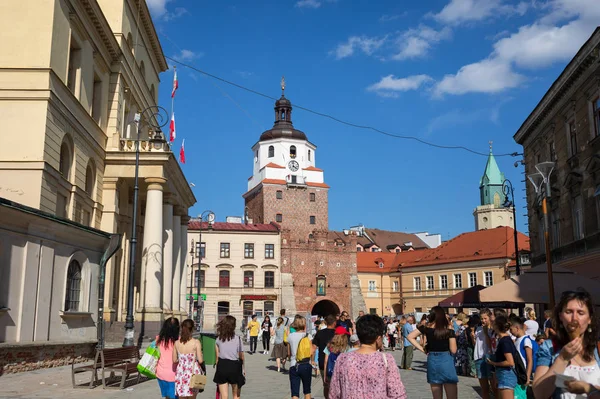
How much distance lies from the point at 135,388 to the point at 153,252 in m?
14.1

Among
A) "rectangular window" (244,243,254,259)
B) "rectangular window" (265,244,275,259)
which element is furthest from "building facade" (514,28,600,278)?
"rectangular window" (244,243,254,259)

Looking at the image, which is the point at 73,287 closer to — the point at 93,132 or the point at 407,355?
the point at 93,132

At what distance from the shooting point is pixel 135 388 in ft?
43.5

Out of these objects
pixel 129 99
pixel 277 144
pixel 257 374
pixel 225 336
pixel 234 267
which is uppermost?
pixel 277 144

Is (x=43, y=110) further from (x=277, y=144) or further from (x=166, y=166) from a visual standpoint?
(x=277, y=144)

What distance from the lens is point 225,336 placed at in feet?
29.4

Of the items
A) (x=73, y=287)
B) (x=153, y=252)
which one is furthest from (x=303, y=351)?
(x=153, y=252)

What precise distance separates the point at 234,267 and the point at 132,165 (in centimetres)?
4221

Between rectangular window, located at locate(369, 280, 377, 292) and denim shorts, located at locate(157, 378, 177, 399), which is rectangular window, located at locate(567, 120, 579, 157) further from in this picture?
rectangular window, located at locate(369, 280, 377, 292)

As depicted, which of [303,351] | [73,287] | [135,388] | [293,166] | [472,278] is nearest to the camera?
[303,351]

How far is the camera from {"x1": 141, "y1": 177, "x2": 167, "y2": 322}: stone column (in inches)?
1056

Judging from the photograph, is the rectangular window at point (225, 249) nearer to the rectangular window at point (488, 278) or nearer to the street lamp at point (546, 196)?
the rectangular window at point (488, 278)

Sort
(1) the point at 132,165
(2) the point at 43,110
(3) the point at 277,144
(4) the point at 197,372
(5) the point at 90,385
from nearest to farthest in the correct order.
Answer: (4) the point at 197,372, (5) the point at 90,385, (2) the point at 43,110, (1) the point at 132,165, (3) the point at 277,144

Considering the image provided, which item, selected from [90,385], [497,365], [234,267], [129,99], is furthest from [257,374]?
[234,267]
